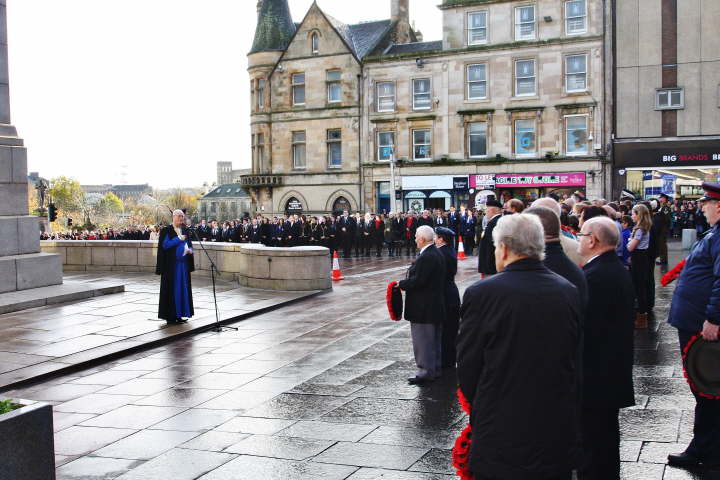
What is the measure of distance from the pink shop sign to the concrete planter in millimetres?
35162

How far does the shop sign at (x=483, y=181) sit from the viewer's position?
38938 mm

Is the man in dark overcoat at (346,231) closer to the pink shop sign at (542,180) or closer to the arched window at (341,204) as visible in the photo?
the pink shop sign at (542,180)

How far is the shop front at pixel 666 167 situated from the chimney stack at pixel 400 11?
16.3m

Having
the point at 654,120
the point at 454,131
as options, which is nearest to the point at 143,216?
the point at 454,131

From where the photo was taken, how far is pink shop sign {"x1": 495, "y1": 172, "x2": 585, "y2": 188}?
1465 inches

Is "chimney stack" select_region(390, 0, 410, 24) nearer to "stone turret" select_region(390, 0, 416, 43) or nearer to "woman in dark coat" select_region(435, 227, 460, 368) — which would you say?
"stone turret" select_region(390, 0, 416, 43)

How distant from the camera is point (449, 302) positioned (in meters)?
9.12

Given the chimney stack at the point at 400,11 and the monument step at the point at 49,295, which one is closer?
the monument step at the point at 49,295

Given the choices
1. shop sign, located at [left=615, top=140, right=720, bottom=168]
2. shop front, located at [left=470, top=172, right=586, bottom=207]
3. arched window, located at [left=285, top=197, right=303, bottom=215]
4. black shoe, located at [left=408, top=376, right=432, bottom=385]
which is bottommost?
black shoe, located at [left=408, top=376, right=432, bottom=385]

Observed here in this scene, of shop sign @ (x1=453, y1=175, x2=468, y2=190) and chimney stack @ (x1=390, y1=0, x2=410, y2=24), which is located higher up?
chimney stack @ (x1=390, y1=0, x2=410, y2=24)

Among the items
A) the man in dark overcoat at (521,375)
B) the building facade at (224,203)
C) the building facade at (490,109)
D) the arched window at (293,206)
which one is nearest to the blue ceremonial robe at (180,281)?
the man in dark overcoat at (521,375)

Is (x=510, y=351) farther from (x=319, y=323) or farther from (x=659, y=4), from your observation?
(x=659, y=4)

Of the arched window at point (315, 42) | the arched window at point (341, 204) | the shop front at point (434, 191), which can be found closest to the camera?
the shop front at point (434, 191)

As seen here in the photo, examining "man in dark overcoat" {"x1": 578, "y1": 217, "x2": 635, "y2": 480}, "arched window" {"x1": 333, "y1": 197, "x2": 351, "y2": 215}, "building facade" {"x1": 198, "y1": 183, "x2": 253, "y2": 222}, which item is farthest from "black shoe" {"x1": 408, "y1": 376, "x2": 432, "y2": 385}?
"building facade" {"x1": 198, "y1": 183, "x2": 253, "y2": 222}
